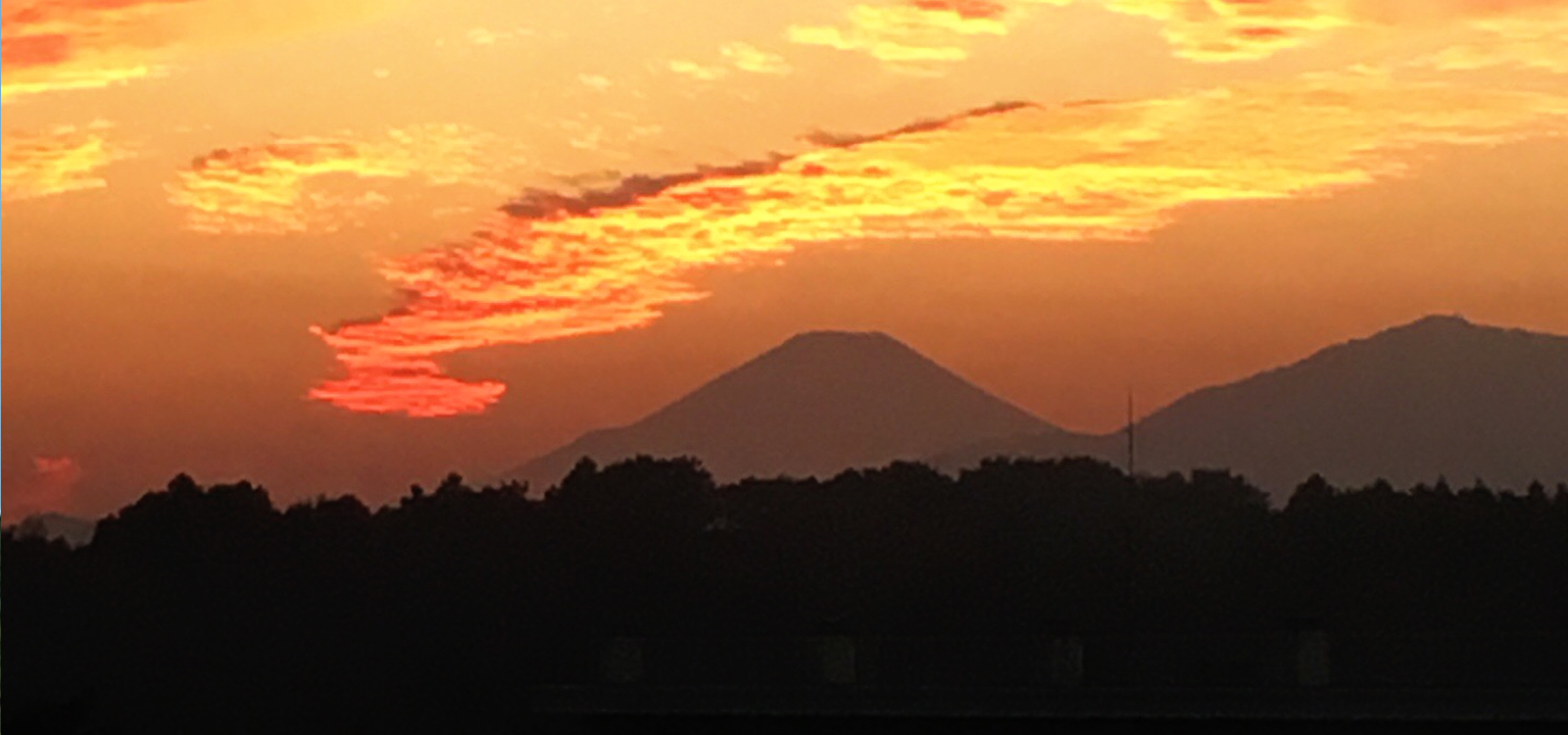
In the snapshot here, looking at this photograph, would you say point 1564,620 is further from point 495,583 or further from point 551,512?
point 551,512

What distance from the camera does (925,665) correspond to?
918 inches

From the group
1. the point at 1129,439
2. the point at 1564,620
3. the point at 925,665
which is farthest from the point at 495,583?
the point at 925,665

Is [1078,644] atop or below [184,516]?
below

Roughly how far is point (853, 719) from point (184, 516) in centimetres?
5114

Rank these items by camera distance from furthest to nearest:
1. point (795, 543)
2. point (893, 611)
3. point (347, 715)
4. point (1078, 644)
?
point (795, 543), point (893, 611), point (347, 715), point (1078, 644)

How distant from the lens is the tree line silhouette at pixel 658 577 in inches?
1871

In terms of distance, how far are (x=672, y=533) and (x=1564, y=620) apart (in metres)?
22.7

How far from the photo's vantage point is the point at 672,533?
62094 millimetres

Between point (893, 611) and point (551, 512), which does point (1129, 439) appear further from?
point (551, 512)

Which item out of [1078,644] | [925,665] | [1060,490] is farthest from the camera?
[1060,490]

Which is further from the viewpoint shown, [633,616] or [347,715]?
[633,616]

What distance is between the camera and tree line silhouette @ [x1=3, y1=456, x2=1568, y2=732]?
1871 inches

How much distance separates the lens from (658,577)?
5722 cm

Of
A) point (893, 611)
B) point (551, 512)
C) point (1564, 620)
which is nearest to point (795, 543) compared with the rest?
point (551, 512)
